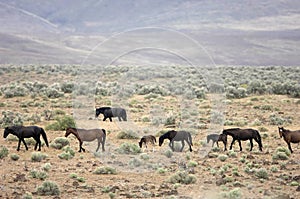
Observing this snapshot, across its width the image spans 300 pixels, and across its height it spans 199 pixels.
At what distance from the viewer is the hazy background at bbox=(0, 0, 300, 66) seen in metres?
106

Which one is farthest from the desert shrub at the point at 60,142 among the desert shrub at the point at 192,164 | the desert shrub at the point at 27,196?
the desert shrub at the point at 27,196

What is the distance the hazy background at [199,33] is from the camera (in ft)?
347

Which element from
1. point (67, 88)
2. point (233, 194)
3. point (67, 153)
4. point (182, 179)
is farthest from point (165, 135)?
point (67, 88)

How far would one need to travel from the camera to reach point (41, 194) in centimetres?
1266

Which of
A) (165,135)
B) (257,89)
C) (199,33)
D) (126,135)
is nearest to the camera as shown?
(165,135)

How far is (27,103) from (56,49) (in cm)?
8383

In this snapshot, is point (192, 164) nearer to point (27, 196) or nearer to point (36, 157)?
point (36, 157)

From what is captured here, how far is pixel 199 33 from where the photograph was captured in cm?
13712

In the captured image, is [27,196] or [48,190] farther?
[48,190]

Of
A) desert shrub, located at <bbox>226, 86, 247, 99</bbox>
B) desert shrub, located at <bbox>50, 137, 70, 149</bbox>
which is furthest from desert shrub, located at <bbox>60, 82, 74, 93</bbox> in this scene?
desert shrub, located at <bbox>50, 137, 70, 149</bbox>

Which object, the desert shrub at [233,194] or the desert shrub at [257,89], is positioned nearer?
the desert shrub at [233,194]

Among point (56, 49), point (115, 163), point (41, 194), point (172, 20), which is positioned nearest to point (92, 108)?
point (115, 163)

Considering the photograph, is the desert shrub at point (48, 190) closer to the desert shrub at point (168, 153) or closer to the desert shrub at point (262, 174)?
the desert shrub at point (168, 153)

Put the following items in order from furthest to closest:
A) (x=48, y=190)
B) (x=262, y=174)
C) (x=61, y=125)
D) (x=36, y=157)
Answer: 1. (x=61, y=125)
2. (x=36, y=157)
3. (x=262, y=174)
4. (x=48, y=190)
